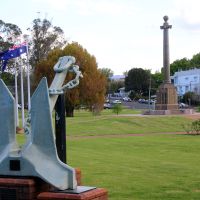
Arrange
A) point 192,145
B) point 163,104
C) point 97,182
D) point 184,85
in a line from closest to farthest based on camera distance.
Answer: point 97,182 < point 192,145 < point 163,104 < point 184,85

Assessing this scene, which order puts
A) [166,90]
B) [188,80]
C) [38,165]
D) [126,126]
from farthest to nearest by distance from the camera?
[188,80] < [166,90] < [126,126] < [38,165]

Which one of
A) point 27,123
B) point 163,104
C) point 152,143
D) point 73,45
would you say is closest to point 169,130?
point 152,143

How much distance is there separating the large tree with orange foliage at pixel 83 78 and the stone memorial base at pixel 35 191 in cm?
4817

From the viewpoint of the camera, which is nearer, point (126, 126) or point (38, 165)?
point (38, 165)

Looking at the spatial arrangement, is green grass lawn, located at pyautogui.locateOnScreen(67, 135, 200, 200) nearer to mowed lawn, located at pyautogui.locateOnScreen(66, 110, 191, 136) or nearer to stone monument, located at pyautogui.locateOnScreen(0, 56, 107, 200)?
stone monument, located at pyautogui.locateOnScreen(0, 56, 107, 200)

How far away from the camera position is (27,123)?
28.6 ft

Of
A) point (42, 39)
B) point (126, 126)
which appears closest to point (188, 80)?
point (42, 39)

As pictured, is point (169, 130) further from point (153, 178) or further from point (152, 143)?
point (153, 178)

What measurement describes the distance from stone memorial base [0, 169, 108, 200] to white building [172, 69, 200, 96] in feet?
355

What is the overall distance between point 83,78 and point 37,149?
4883 centimetres

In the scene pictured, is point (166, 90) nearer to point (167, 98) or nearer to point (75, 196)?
point (167, 98)

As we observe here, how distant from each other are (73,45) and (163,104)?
13.1m

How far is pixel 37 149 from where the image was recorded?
8.19 m

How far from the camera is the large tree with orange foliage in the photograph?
57219 millimetres
